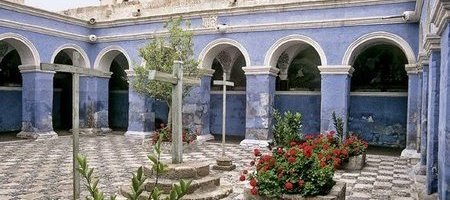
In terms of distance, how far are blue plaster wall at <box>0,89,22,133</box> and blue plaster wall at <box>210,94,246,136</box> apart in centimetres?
936

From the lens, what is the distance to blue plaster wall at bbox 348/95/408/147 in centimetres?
1420

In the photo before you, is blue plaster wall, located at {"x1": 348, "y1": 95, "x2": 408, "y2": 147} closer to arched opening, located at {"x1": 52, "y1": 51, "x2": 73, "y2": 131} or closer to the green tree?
the green tree

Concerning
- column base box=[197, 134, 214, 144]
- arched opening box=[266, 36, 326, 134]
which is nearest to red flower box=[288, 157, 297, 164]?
column base box=[197, 134, 214, 144]

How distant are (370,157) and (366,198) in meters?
5.21

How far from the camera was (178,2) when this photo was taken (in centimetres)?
1716

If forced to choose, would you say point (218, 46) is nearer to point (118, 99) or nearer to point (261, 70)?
point (261, 70)

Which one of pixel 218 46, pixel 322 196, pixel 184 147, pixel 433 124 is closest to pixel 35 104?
pixel 184 147

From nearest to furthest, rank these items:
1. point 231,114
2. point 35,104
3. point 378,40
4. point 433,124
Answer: point 433,124, point 378,40, point 35,104, point 231,114

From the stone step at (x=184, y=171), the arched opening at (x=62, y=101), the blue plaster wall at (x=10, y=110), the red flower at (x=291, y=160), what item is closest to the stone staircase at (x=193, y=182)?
the stone step at (x=184, y=171)

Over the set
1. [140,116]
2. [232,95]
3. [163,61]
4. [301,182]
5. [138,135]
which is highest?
[163,61]

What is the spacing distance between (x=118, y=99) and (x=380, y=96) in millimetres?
12764

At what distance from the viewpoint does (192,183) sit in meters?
5.94

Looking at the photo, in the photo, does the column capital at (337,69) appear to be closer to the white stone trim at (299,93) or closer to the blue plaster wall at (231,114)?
the white stone trim at (299,93)

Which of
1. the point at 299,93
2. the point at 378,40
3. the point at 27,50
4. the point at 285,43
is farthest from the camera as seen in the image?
the point at 299,93
